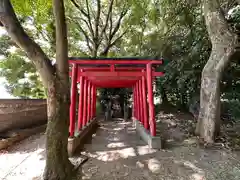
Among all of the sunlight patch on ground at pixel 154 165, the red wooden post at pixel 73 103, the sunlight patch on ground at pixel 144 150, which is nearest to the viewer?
the sunlight patch on ground at pixel 154 165

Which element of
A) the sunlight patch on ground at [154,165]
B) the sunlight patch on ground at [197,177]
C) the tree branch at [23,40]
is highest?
the tree branch at [23,40]

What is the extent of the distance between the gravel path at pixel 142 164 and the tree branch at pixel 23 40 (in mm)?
2064

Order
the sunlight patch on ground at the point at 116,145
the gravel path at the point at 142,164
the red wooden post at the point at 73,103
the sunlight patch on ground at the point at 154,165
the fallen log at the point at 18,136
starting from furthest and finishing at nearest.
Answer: the fallen log at the point at 18,136 < the sunlight patch on ground at the point at 116,145 < the red wooden post at the point at 73,103 < the sunlight patch on ground at the point at 154,165 < the gravel path at the point at 142,164

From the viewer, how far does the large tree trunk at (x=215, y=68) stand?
15.2 ft

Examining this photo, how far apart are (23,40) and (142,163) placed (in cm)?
341

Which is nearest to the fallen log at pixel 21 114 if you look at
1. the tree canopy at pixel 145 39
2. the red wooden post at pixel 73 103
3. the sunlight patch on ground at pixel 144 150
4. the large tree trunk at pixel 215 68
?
the tree canopy at pixel 145 39

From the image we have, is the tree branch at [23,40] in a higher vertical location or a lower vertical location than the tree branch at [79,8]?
lower

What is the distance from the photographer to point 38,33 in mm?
9766

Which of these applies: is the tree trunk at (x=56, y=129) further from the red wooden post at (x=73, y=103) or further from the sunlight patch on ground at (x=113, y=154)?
the red wooden post at (x=73, y=103)

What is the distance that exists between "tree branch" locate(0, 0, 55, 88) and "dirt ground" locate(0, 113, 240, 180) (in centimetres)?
205

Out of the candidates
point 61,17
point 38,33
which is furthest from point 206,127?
point 38,33

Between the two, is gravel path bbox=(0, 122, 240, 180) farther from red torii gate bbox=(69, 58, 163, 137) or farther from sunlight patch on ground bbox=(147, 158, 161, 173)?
red torii gate bbox=(69, 58, 163, 137)

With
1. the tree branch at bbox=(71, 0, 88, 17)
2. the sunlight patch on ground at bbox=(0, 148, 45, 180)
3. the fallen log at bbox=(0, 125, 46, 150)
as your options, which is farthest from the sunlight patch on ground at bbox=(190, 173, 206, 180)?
the tree branch at bbox=(71, 0, 88, 17)

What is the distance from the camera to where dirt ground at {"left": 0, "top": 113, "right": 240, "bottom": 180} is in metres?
3.18
